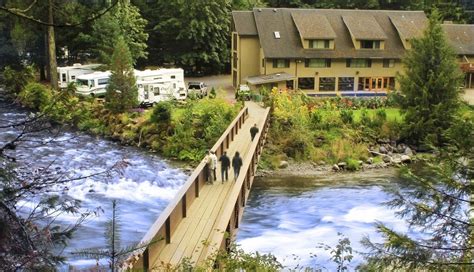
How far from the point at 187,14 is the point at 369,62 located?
19523 mm

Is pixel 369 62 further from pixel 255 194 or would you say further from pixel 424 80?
pixel 255 194

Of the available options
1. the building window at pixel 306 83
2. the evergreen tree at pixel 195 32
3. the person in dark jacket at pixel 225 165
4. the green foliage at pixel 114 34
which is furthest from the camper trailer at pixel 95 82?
the person in dark jacket at pixel 225 165

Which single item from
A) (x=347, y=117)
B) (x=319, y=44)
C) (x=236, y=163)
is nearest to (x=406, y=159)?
(x=347, y=117)

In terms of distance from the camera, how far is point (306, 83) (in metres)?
46.6

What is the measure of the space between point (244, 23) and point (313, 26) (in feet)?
21.4

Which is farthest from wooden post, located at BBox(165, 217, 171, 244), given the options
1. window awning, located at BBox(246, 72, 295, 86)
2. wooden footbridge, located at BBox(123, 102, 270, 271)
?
window awning, located at BBox(246, 72, 295, 86)

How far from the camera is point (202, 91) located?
4338cm

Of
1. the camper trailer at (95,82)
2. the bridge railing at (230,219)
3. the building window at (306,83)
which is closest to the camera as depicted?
the bridge railing at (230,219)

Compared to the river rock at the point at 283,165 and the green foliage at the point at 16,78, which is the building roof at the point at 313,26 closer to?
the river rock at the point at 283,165

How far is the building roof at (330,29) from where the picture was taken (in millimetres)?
45844

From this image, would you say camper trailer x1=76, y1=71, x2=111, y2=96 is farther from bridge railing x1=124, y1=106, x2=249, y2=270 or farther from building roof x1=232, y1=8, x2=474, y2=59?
bridge railing x1=124, y1=106, x2=249, y2=270

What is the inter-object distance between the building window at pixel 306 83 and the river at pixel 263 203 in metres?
17.9

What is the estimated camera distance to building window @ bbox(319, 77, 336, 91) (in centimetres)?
4678

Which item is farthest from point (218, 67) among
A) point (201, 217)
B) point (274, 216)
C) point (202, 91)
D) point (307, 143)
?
point (201, 217)
